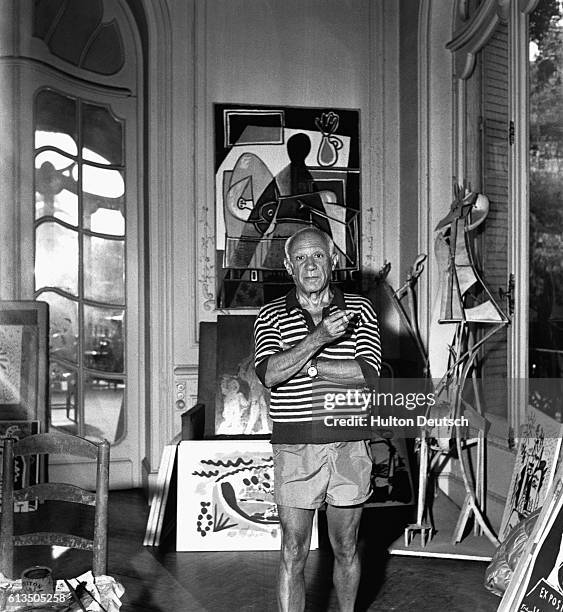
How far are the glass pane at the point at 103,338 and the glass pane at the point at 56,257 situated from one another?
23cm

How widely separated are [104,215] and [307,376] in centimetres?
330

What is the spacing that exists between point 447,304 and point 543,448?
34.6 inches

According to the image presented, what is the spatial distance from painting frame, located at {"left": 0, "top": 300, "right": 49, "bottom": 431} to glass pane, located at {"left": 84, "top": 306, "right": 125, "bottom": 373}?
0.50 metres

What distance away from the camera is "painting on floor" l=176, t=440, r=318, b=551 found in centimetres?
402

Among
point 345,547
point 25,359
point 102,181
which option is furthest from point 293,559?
point 102,181

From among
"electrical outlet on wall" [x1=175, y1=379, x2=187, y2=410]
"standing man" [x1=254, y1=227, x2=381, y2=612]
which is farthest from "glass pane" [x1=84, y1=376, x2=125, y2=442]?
"standing man" [x1=254, y1=227, x2=381, y2=612]

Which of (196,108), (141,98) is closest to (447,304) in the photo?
(196,108)

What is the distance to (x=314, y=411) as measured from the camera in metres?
2.51

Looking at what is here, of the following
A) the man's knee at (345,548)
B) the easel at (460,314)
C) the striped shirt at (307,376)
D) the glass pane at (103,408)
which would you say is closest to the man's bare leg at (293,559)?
the man's knee at (345,548)

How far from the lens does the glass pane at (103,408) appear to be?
5367 millimetres

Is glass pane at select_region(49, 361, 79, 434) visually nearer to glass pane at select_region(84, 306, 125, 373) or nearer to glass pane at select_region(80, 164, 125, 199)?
glass pane at select_region(84, 306, 125, 373)

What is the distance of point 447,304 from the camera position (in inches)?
159

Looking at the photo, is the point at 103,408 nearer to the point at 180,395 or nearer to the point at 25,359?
A: the point at 180,395

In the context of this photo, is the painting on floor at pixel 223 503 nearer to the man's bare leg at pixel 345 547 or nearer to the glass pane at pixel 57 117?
the man's bare leg at pixel 345 547
